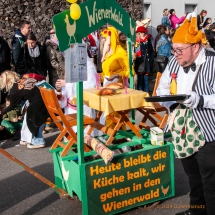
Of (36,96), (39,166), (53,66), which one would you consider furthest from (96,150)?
(53,66)

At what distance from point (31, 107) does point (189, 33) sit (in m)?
3.13

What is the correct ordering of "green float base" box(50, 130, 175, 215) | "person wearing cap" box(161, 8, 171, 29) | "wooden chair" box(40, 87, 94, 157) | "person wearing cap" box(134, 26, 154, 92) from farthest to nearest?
1. "person wearing cap" box(161, 8, 171, 29)
2. "person wearing cap" box(134, 26, 154, 92)
3. "wooden chair" box(40, 87, 94, 157)
4. "green float base" box(50, 130, 175, 215)

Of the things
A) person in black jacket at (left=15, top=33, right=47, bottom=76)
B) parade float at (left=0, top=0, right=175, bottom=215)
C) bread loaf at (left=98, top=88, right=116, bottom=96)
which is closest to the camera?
parade float at (left=0, top=0, right=175, bottom=215)

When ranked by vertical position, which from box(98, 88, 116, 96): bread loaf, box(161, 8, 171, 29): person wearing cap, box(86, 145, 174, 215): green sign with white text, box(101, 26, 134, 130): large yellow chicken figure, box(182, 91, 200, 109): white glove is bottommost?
box(86, 145, 174, 215): green sign with white text

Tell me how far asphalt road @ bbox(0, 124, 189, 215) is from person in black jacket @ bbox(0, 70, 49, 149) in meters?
0.55

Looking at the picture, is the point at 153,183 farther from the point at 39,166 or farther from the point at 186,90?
the point at 39,166

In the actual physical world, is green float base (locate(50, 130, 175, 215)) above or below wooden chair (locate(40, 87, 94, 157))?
below

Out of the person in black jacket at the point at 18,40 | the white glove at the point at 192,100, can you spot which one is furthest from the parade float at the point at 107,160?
the person in black jacket at the point at 18,40

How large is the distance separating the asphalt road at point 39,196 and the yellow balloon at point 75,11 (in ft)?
6.38

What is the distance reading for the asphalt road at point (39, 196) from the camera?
3803 mm

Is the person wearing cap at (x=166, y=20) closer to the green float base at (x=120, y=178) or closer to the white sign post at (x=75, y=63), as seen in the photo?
the green float base at (x=120, y=178)

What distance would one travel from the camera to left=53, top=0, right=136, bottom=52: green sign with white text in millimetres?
3006

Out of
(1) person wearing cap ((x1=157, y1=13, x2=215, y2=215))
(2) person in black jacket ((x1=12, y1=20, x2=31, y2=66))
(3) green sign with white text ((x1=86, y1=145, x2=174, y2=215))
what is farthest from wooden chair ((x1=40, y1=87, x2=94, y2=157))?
(2) person in black jacket ((x1=12, y1=20, x2=31, y2=66))

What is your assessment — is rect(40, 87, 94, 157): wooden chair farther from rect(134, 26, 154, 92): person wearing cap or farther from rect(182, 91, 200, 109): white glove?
rect(134, 26, 154, 92): person wearing cap
